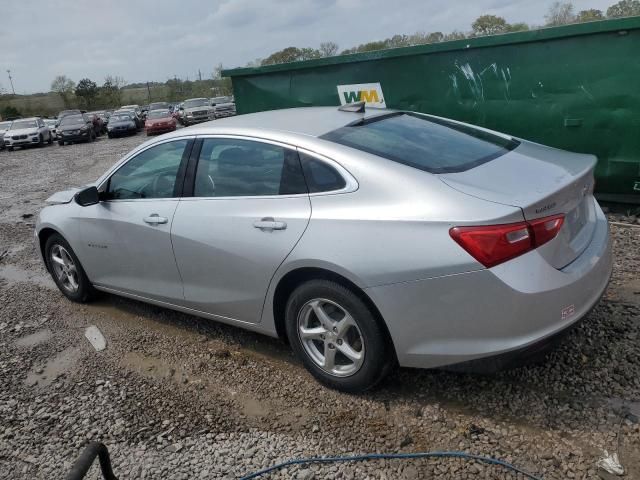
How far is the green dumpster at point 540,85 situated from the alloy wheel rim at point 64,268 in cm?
437

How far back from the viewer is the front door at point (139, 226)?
3.78 m

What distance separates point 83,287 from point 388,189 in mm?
3249

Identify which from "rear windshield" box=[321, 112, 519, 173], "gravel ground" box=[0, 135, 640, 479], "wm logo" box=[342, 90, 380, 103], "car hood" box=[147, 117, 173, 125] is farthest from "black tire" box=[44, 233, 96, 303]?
"car hood" box=[147, 117, 173, 125]

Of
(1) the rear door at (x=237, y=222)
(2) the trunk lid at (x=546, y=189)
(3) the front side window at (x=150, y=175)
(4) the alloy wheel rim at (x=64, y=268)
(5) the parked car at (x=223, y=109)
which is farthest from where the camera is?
(5) the parked car at (x=223, y=109)

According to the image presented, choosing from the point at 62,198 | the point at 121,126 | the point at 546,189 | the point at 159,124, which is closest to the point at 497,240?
the point at 546,189

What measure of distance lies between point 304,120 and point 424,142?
2.70 ft

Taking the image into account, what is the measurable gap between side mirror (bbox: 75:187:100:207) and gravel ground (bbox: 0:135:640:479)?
3.54 feet

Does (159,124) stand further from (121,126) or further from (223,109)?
(223,109)

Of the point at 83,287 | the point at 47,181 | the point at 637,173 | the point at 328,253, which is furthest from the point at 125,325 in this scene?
the point at 47,181

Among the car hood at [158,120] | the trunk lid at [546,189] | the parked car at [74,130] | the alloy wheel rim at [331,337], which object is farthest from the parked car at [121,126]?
the trunk lid at [546,189]

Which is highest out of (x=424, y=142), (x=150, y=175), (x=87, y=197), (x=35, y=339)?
(x=424, y=142)

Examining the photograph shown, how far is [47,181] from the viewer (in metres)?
13.7

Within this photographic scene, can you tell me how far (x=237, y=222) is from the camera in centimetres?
327

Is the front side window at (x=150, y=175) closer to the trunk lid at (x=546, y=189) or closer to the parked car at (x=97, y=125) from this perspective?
the trunk lid at (x=546, y=189)
